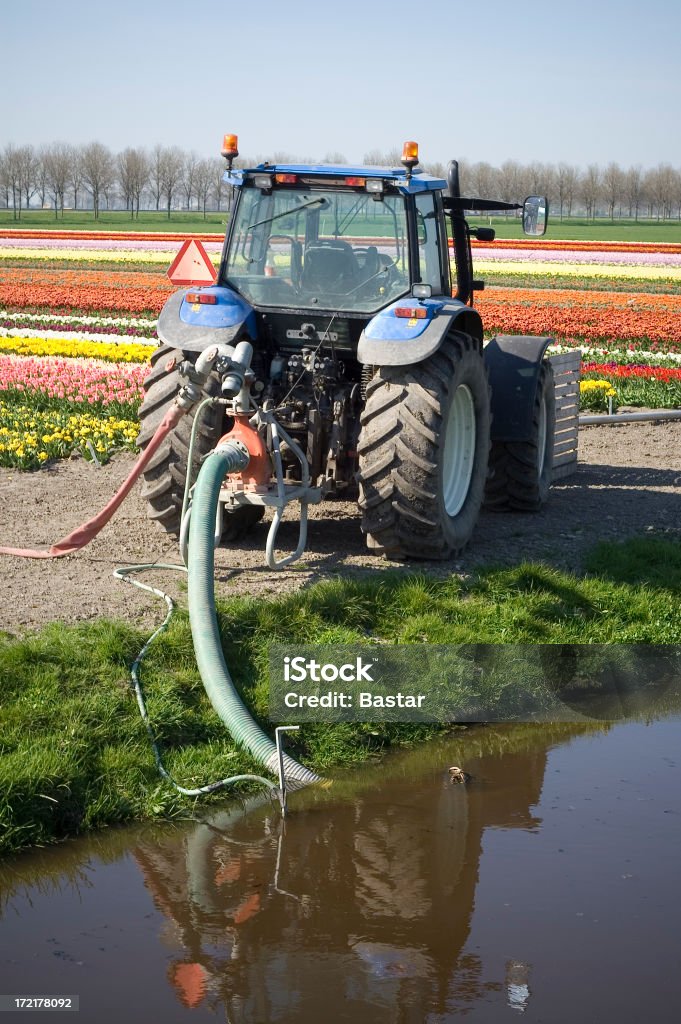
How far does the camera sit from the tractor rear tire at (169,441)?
307 inches

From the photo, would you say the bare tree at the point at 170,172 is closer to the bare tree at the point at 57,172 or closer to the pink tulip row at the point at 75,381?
the bare tree at the point at 57,172

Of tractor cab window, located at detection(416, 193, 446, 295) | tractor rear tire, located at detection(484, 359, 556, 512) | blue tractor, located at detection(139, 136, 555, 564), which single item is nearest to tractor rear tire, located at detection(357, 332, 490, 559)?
blue tractor, located at detection(139, 136, 555, 564)

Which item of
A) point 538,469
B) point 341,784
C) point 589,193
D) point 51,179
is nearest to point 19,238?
point 538,469

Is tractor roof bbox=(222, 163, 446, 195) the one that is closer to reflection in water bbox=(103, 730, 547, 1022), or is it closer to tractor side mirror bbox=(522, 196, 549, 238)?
tractor side mirror bbox=(522, 196, 549, 238)

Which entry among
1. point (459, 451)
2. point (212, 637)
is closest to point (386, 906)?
point (212, 637)

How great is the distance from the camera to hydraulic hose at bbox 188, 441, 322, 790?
548 centimetres

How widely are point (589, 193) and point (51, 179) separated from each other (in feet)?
184

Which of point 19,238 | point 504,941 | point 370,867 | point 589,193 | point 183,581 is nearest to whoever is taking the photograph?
point 504,941

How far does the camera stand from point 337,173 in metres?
8.09

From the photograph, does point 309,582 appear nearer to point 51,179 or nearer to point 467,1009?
point 467,1009

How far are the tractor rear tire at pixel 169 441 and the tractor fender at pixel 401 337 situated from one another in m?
0.98

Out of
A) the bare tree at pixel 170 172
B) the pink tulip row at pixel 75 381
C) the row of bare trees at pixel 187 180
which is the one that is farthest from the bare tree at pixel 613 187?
the pink tulip row at pixel 75 381

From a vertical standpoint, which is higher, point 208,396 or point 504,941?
point 208,396

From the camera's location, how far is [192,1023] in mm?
3678
